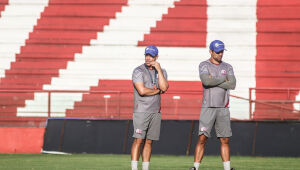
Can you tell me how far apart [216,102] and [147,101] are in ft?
2.95

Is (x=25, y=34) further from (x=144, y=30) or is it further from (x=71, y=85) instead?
(x=144, y=30)

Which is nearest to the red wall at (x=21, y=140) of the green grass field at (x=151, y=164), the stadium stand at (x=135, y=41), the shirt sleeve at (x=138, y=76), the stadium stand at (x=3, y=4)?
the green grass field at (x=151, y=164)

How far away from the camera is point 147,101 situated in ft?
27.2

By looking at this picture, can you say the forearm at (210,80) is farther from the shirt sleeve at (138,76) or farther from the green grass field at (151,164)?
the green grass field at (151,164)

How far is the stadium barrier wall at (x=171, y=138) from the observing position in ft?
45.5

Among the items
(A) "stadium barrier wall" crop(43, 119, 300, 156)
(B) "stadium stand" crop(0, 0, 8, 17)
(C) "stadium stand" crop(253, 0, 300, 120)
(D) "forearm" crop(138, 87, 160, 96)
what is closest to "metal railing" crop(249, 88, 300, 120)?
(C) "stadium stand" crop(253, 0, 300, 120)

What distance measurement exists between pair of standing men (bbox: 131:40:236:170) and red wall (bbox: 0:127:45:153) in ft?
23.3

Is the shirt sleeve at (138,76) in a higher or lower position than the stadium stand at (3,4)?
lower

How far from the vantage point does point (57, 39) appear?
746 inches

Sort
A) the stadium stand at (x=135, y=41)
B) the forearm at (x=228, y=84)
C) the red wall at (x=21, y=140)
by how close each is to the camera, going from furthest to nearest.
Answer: the stadium stand at (x=135, y=41)
the red wall at (x=21, y=140)
the forearm at (x=228, y=84)

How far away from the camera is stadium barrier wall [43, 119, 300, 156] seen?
13867 millimetres

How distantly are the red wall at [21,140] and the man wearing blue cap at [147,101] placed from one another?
7087 millimetres

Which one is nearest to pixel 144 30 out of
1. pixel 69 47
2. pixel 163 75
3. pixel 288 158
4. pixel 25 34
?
pixel 69 47

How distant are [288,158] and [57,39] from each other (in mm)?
8216
